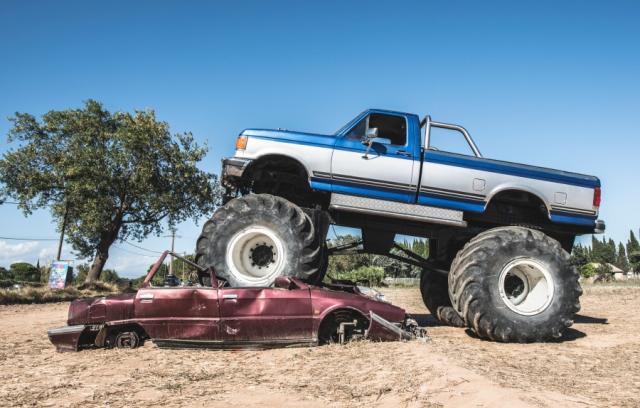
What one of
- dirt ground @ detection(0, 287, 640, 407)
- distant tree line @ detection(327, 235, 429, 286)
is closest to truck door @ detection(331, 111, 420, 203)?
dirt ground @ detection(0, 287, 640, 407)

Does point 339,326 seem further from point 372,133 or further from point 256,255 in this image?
point 372,133

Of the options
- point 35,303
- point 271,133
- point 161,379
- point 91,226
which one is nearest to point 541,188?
point 271,133

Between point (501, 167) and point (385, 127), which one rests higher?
point (385, 127)

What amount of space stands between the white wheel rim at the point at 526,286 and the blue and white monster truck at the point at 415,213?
0.02 metres

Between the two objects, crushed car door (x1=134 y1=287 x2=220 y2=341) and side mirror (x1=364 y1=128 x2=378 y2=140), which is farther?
side mirror (x1=364 y1=128 x2=378 y2=140)

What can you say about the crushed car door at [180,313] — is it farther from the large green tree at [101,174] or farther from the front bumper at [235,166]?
the large green tree at [101,174]

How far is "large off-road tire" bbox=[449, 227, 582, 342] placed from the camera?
6.41 metres

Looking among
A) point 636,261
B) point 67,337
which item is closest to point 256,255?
point 67,337

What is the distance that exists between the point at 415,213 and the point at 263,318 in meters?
2.79

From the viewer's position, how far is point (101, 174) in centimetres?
2180

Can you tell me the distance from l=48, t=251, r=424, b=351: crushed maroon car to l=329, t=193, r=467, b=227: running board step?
4.90ft

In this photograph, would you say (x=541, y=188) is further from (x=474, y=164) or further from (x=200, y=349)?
(x=200, y=349)

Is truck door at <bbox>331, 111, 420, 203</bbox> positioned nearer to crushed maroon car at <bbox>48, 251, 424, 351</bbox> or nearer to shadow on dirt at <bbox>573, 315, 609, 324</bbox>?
crushed maroon car at <bbox>48, 251, 424, 351</bbox>

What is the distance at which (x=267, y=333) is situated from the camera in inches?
216
